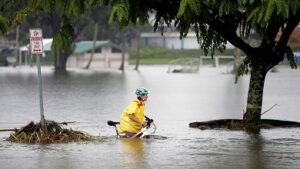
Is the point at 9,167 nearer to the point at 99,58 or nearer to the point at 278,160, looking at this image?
the point at 278,160

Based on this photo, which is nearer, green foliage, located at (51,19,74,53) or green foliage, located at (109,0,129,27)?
green foliage, located at (109,0,129,27)

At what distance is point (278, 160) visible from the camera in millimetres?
12188

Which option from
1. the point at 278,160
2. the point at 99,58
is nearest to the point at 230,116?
the point at 278,160

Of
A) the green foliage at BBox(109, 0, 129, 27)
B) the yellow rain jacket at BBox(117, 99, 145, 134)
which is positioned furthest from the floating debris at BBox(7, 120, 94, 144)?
the green foliage at BBox(109, 0, 129, 27)

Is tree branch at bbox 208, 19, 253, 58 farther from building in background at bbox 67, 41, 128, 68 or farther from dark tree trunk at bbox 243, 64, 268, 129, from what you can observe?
building in background at bbox 67, 41, 128, 68

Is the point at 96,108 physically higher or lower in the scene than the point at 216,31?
lower

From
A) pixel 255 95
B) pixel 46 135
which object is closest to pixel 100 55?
pixel 255 95

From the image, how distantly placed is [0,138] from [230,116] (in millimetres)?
8145

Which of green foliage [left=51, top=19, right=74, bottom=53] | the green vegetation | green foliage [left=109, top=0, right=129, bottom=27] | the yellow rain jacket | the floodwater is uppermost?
green foliage [left=109, top=0, right=129, bottom=27]

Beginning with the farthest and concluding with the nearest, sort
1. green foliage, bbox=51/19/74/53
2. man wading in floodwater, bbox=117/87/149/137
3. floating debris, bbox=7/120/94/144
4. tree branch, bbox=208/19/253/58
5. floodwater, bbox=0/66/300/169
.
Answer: tree branch, bbox=208/19/253/58 → green foliage, bbox=51/19/74/53 → man wading in floodwater, bbox=117/87/149/137 → floating debris, bbox=7/120/94/144 → floodwater, bbox=0/66/300/169

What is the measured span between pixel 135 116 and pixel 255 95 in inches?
165

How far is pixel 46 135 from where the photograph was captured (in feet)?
48.4

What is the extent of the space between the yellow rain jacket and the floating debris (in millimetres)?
681

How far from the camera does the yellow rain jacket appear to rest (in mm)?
14844
